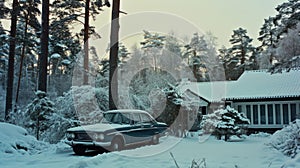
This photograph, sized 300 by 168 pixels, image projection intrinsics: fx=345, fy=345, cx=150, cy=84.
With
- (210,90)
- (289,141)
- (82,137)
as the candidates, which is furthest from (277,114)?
(82,137)

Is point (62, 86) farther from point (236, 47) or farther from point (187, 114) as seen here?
point (236, 47)

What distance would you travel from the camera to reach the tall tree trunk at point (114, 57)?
15.6m

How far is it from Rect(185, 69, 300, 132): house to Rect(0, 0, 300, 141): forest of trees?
7.45 ft

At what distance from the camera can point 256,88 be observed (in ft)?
74.4

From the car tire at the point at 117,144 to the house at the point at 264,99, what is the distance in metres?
12.0

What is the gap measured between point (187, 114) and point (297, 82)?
28.2 ft

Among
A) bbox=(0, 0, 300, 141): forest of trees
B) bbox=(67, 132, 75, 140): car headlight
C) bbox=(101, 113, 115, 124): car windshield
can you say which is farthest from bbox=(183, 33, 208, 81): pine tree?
bbox=(67, 132, 75, 140): car headlight

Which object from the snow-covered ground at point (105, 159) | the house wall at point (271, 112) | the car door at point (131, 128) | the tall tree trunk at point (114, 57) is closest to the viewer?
the snow-covered ground at point (105, 159)

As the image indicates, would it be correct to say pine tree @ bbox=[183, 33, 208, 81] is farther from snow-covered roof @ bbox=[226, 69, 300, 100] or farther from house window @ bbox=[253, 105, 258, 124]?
house window @ bbox=[253, 105, 258, 124]

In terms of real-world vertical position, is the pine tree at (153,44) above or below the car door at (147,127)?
above

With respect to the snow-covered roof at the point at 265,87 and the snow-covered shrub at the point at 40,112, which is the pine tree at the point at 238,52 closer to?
the snow-covered roof at the point at 265,87

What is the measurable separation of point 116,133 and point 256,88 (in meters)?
13.8

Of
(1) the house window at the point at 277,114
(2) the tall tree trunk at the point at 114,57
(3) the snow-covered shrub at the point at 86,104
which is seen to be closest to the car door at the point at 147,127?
(2) the tall tree trunk at the point at 114,57

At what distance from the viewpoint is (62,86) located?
3459 centimetres
